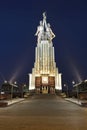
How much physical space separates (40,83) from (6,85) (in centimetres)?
2387

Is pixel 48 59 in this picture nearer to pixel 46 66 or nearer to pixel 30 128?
pixel 46 66

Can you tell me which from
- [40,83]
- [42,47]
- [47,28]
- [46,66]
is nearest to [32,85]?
[40,83]

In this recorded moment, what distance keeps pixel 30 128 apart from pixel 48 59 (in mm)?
73099

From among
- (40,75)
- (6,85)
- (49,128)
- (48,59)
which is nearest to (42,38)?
(48,59)

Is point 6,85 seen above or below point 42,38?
below

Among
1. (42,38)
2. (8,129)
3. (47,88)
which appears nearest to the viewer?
(8,129)

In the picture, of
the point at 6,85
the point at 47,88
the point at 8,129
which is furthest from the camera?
the point at 6,85

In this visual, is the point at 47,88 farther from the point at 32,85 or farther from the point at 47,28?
the point at 47,28

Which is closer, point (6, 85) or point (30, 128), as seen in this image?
point (30, 128)

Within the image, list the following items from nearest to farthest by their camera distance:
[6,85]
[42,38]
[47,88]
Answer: [47,88]
[42,38]
[6,85]

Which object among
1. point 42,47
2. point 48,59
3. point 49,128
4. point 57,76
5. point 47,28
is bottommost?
point 49,128

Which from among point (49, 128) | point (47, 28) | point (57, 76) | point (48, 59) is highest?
point (47, 28)

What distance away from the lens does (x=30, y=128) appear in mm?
10281

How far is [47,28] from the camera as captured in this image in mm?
90312
